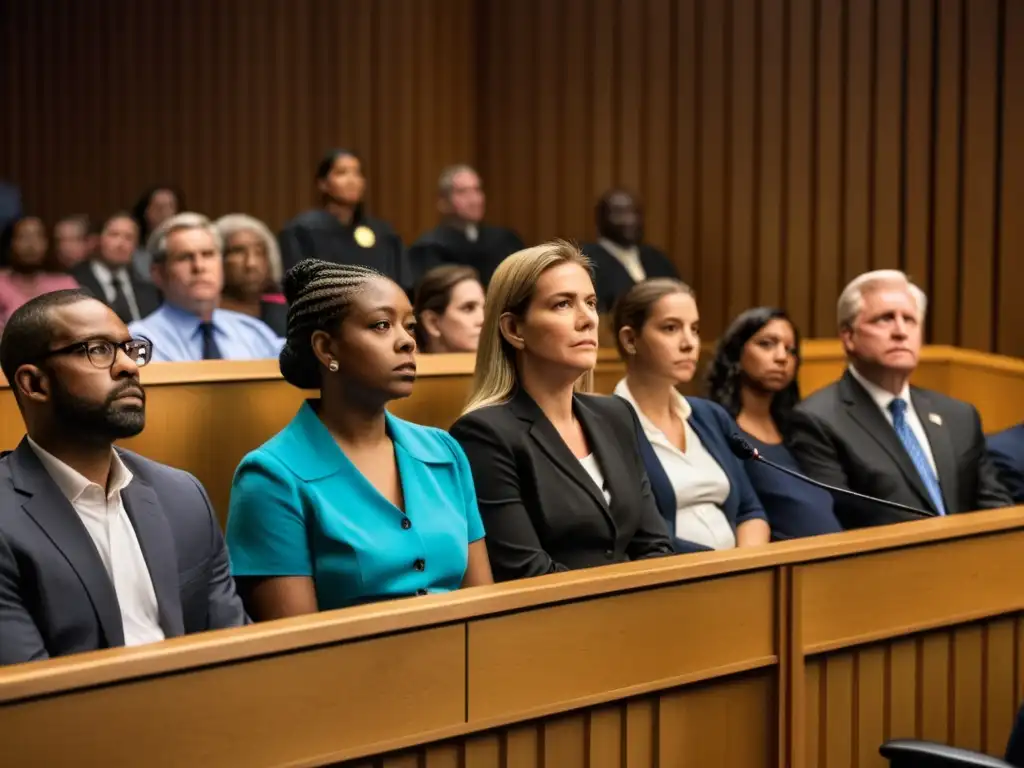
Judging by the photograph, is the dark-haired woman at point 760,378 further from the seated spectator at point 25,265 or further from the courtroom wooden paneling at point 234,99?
the courtroom wooden paneling at point 234,99

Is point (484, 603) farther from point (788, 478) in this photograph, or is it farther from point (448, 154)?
point (448, 154)

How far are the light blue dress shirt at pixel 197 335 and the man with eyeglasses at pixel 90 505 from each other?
1199mm

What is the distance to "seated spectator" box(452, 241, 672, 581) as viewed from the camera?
7.37 feet

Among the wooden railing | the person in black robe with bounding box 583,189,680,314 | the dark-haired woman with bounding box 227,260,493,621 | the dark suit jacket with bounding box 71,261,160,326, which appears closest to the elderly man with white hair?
the wooden railing

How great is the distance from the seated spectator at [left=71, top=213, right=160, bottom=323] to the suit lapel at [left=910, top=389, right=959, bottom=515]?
8.12 feet

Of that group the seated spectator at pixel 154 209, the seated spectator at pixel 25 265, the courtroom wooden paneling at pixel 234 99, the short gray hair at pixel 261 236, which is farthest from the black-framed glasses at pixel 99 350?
the courtroom wooden paneling at pixel 234 99

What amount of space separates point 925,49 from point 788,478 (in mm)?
2718

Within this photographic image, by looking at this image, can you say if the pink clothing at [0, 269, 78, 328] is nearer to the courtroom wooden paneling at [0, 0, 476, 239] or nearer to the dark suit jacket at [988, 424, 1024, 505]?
the courtroom wooden paneling at [0, 0, 476, 239]

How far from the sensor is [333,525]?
1950 mm

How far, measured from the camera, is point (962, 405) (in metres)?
3.07

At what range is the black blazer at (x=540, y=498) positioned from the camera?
2221mm

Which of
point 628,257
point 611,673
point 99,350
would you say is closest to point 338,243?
point 628,257

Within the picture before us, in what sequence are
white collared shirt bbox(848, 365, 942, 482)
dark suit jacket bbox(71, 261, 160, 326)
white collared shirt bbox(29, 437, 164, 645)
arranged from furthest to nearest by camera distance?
dark suit jacket bbox(71, 261, 160, 326) < white collared shirt bbox(848, 365, 942, 482) < white collared shirt bbox(29, 437, 164, 645)

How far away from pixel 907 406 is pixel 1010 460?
31cm
